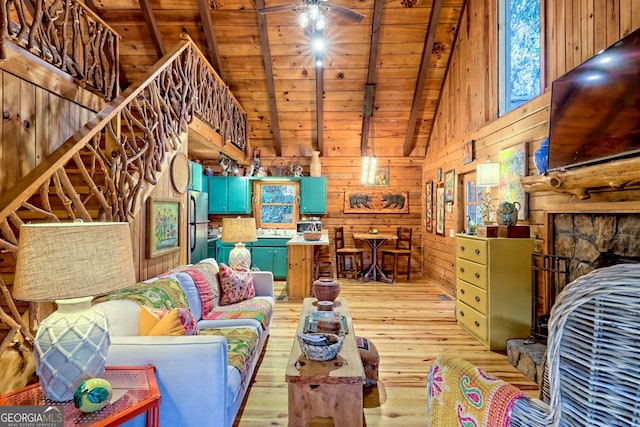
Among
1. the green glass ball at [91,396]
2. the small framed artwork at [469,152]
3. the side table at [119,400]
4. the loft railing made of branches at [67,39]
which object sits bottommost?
the side table at [119,400]

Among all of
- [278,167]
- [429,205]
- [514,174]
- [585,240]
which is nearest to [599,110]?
[585,240]

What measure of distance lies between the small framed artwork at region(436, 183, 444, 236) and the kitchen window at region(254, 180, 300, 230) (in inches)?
112

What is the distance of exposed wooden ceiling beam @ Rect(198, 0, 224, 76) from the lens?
5145mm

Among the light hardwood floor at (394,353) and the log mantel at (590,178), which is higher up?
the log mantel at (590,178)

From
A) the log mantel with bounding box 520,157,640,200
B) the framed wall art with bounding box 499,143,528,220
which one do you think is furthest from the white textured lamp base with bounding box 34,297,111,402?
the framed wall art with bounding box 499,143,528,220

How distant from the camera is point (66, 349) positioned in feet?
4.53

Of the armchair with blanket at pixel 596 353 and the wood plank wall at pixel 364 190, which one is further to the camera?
the wood plank wall at pixel 364 190

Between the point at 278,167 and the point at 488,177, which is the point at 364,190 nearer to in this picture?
the point at 278,167

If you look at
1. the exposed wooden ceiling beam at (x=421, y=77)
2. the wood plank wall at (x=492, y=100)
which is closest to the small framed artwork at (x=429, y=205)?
the wood plank wall at (x=492, y=100)

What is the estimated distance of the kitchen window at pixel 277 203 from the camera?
7395mm

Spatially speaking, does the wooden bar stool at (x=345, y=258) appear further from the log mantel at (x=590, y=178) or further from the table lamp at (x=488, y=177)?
the log mantel at (x=590, y=178)

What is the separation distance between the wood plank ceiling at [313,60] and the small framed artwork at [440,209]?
1.30m

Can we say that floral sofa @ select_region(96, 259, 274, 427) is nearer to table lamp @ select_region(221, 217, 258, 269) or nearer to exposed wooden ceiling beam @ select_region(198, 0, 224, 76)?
table lamp @ select_region(221, 217, 258, 269)

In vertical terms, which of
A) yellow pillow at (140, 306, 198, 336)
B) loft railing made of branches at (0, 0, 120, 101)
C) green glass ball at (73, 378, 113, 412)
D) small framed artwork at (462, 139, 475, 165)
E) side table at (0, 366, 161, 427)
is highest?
loft railing made of branches at (0, 0, 120, 101)
